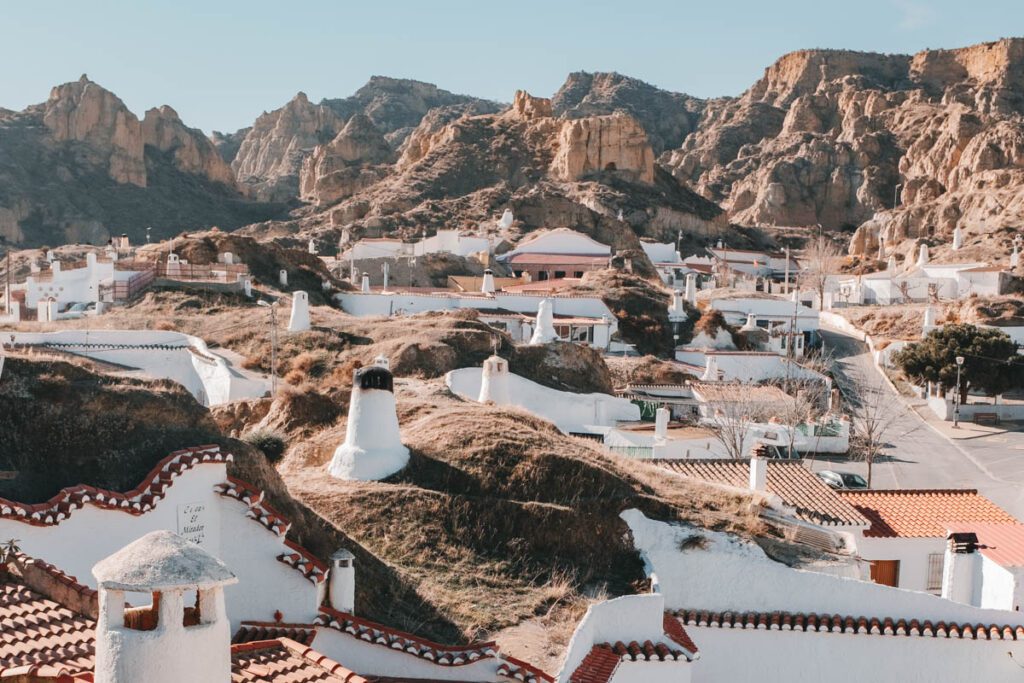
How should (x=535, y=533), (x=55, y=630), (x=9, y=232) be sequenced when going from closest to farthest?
(x=55, y=630)
(x=535, y=533)
(x=9, y=232)

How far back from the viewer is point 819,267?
78.3m

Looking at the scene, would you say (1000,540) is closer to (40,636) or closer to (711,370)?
(40,636)

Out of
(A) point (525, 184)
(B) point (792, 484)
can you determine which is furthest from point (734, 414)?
(A) point (525, 184)

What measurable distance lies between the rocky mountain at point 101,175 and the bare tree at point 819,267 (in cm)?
5759

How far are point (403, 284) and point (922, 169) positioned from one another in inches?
3182

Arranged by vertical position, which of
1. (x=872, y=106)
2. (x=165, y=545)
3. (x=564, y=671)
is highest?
(x=872, y=106)

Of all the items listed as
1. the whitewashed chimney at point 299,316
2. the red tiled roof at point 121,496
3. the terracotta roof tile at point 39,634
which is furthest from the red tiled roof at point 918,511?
the whitewashed chimney at point 299,316

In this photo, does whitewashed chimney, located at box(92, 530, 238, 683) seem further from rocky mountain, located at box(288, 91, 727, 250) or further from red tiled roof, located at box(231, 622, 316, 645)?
rocky mountain, located at box(288, 91, 727, 250)

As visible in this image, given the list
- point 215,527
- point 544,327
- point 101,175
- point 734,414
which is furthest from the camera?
point 101,175

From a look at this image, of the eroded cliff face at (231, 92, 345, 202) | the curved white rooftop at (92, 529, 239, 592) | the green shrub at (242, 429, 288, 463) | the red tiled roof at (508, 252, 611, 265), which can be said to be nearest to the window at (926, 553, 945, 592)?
the green shrub at (242, 429, 288, 463)

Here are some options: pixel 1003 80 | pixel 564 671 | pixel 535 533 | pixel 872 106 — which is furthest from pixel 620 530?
pixel 1003 80

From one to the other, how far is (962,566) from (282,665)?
1121 cm

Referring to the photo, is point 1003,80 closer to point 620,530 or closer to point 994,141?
point 994,141

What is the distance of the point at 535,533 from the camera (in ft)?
49.0
